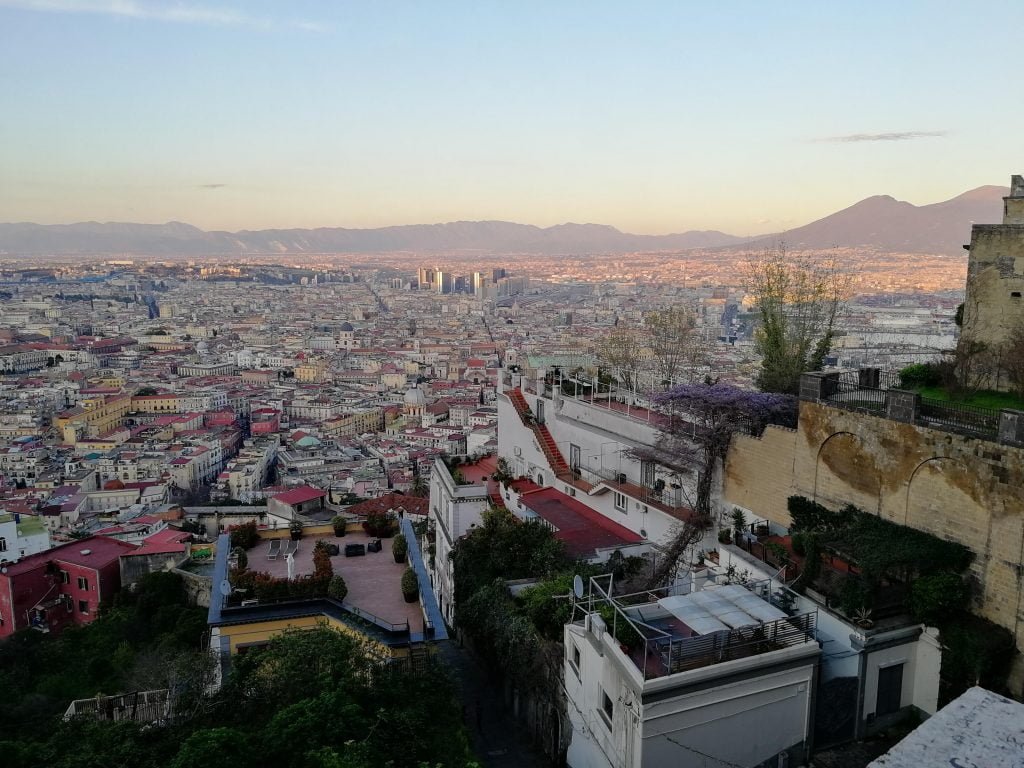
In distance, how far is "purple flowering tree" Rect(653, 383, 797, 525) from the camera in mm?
10477

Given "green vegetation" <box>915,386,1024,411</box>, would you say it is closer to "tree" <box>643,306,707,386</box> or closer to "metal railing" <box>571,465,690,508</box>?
"metal railing" <box>571,465,690,508</box>

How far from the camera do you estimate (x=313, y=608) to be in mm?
8656

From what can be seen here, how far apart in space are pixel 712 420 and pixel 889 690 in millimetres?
3952

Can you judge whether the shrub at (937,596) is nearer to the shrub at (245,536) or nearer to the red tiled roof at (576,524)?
the red tiled roof at (576,524)

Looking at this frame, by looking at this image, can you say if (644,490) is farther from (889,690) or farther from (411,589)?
(889,690)

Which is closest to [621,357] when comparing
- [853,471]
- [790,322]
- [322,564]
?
[790,322]

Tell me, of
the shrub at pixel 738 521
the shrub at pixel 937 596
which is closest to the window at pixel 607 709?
the shrub at pixel 937 596

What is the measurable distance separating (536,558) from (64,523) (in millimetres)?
36047

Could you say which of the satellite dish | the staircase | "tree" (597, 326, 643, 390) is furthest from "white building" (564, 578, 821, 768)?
"tree" (597, 326, 643, 390)

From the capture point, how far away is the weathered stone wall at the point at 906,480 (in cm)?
749

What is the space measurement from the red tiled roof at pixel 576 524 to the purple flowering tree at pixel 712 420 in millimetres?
1230

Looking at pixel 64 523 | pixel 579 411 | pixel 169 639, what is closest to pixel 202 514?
pixel 64 523

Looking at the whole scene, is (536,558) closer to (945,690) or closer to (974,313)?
(945,690)

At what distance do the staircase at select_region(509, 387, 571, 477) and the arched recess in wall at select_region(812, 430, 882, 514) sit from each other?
15.9ft
